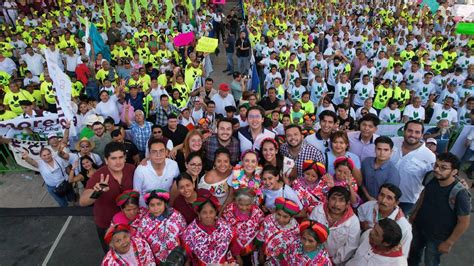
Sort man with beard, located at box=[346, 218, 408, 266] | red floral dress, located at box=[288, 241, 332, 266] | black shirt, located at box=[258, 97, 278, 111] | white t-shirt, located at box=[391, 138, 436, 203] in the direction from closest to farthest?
1. man with beard, located at box=[346, 218, 408, 266]
2. red floral dress, located at box=[288, 241, 332, 266]
3. white t-shirt, located at box=[391, 138, 436, 203]
4. black shirt, located at box=[258, 97, 278, 111]

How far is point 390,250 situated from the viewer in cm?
272

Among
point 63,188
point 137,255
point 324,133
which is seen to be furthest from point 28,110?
point 324,133

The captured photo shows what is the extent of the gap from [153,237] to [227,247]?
736 mm

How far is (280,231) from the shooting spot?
310 centimetres

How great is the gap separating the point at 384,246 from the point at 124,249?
224cm

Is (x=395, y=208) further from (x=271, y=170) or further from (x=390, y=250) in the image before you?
(x=271, y=170)

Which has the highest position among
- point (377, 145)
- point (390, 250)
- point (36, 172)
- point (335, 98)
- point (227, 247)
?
point (377, 145)

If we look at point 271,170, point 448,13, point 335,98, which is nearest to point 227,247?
point 271,170

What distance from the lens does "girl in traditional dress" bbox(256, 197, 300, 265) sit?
302 centimetres

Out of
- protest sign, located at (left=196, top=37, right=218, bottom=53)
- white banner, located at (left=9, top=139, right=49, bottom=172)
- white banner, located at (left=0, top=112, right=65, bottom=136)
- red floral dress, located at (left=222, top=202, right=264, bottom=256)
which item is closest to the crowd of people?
red floral dress, located at (left=222, top=202, right=264, bottom=256)

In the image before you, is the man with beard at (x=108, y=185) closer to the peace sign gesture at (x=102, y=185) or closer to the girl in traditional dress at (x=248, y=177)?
the peace sign gesture at (x=102, y=185)

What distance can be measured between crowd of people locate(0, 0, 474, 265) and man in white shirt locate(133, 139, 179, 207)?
0.01 m

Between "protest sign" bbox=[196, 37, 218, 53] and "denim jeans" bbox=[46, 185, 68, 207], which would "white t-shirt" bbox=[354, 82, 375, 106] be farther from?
"denim jeans" bbox=[46, 185, 68, 207]

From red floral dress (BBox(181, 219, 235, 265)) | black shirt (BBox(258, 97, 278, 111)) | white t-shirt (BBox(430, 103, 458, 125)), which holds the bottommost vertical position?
white t-shirt (BBox(430, 103, 458, 125))
